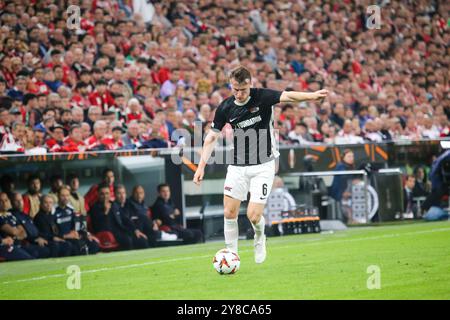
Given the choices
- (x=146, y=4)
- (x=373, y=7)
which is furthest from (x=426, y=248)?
(x=373, y=7)

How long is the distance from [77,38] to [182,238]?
5679 mm

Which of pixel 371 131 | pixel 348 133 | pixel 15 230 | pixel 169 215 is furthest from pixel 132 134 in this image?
pixel 371 131

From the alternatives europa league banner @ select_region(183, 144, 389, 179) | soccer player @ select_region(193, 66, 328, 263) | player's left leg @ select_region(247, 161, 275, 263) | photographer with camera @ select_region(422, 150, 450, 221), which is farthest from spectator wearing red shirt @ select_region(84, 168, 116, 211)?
photographer with camera @ select_region(422, 150, 450, 221)

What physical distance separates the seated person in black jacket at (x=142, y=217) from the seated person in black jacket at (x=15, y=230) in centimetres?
188

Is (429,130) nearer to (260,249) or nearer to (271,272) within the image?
(260,249)

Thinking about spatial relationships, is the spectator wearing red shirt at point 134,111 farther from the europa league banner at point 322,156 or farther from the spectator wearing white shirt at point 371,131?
the spectator wearing white shirt at point 371,131

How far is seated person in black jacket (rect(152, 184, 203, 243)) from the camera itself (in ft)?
54.0

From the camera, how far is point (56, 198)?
604 inches

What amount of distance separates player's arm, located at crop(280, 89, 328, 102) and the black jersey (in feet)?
0.73

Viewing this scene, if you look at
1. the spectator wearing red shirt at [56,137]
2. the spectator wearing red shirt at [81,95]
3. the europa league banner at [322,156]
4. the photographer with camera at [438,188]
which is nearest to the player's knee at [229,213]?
the spectator wearing red shirt at [56,137]

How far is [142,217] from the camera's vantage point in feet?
53.1

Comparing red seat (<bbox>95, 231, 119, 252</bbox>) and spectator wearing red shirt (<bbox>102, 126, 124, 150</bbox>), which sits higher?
spectator wearing red shirt (<bbox>102, 126, 124, 150</bbox>)

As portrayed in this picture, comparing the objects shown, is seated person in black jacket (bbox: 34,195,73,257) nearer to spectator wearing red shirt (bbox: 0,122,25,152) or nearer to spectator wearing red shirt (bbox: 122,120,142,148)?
spectator wearing red shirt (bbox: 0,122,25,152)

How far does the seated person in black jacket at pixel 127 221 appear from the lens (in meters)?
16.0
